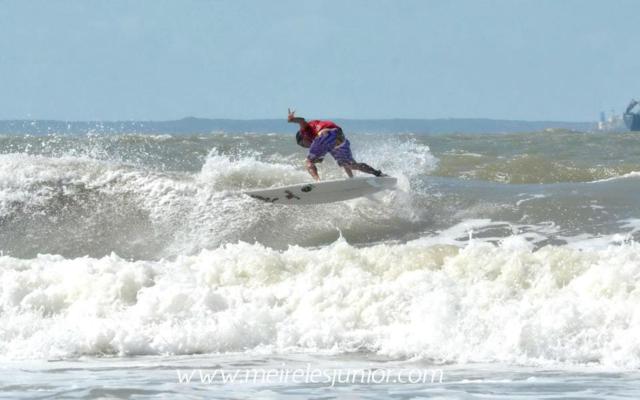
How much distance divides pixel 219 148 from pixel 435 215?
12.3m

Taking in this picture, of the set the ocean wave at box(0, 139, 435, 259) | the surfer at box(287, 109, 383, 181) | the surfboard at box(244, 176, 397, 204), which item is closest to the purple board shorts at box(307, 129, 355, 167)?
the surfer at box(287, 109, 383, 181)

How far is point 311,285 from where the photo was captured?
12805mm

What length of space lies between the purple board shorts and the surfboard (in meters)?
0.43

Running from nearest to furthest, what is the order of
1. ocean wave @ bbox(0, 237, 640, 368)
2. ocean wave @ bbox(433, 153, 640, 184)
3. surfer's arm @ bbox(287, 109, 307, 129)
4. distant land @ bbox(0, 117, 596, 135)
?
ocean wave @ bbox(0, 237, 640, 368) < surfer's arm @ bbox(287, 109, 307, 129) < ocean wave @ bbox(433, 153, 640, 184) < distant land @ bbox(0, 117, 596, 135)

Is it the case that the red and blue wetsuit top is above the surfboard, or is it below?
above

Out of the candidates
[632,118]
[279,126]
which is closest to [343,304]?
[632,118]

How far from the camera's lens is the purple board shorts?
16.3m

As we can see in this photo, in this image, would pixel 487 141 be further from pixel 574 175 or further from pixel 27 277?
pixel 27 277

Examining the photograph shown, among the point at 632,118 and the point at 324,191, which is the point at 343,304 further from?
the point at 632,118

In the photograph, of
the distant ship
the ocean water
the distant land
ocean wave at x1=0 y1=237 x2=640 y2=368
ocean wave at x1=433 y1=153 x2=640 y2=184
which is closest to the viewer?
the ocean water

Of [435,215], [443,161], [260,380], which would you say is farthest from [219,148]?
[260,380]

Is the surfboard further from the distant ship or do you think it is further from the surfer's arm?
the distant ship

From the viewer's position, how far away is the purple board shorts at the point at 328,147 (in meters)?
16.3

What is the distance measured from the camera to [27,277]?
13.4m
